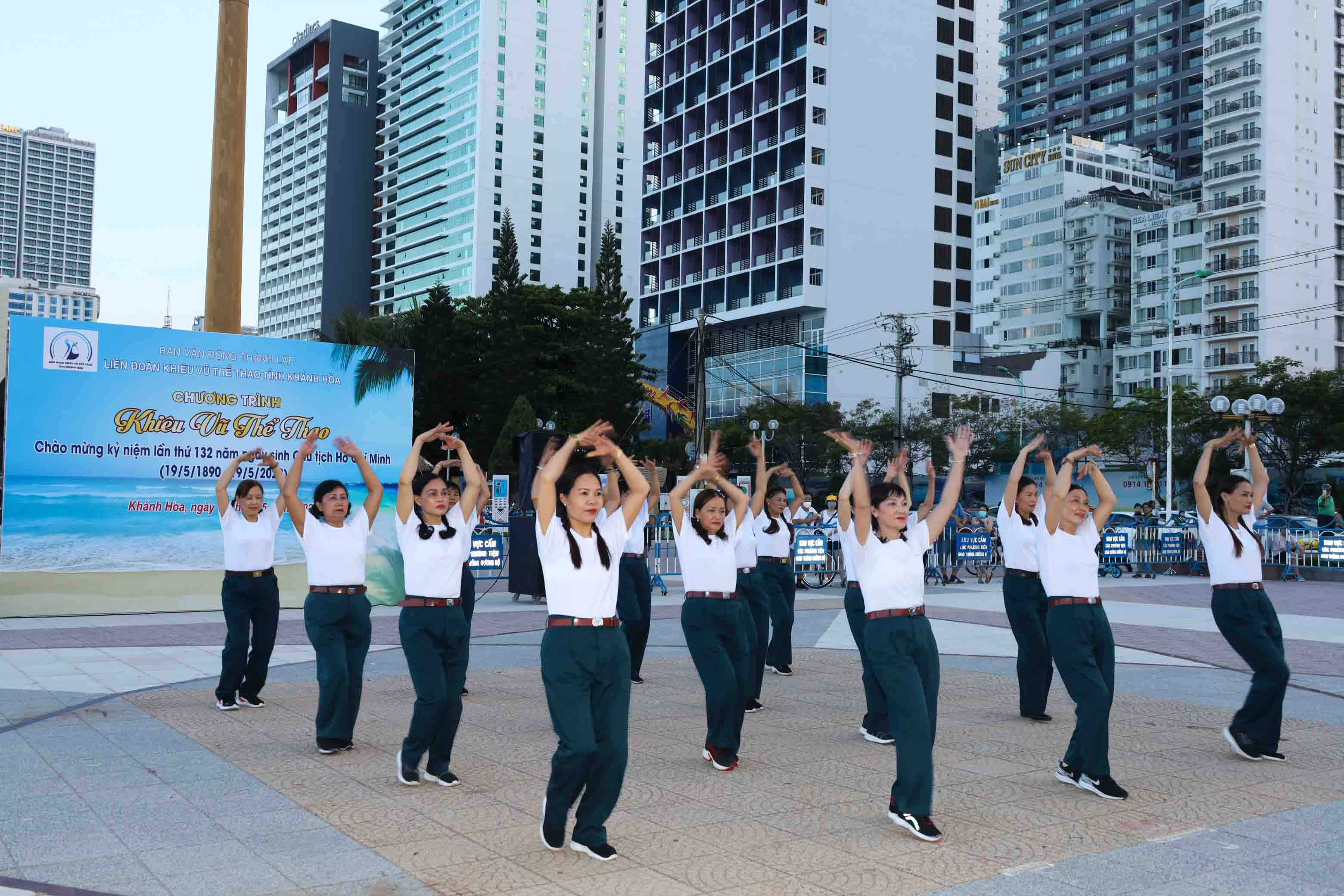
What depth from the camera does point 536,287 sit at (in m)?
60.2

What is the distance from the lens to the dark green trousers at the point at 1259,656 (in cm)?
755

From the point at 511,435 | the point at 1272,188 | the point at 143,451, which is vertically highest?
the point at 1272,188

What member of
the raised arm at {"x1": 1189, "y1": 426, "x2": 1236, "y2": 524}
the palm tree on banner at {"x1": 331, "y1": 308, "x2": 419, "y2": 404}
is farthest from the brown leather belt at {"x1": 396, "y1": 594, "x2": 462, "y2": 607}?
the palm tree on banner at {"x1": 331, "y1": 308, "x2": 419, "y2": 404}

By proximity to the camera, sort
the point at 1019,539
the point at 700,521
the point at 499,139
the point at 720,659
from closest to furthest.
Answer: the point at 720,659 → the point at 700,521 → the point at 1019,539 → the point at 499,139

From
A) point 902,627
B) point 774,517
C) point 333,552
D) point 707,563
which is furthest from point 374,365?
point 902,627

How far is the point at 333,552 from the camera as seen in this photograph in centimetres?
761

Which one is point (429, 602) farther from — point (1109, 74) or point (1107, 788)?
point (1109, 74)

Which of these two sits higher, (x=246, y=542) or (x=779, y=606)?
(x=246, y=542)

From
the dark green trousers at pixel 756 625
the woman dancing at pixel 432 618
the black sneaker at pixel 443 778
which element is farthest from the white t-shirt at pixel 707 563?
the black sneaker at pixel 443 778

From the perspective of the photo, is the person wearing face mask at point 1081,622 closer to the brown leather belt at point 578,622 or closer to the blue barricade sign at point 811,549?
the brown leather belt at point 578,622

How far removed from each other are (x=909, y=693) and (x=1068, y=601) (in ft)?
5.39

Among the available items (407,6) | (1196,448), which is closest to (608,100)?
(407,6)

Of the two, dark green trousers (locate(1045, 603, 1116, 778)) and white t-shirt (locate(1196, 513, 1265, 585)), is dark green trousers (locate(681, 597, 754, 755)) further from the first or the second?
white t-shirt (locate(1196, 513, 1265, 585))

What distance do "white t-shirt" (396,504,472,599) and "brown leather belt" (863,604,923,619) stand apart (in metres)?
2.38
